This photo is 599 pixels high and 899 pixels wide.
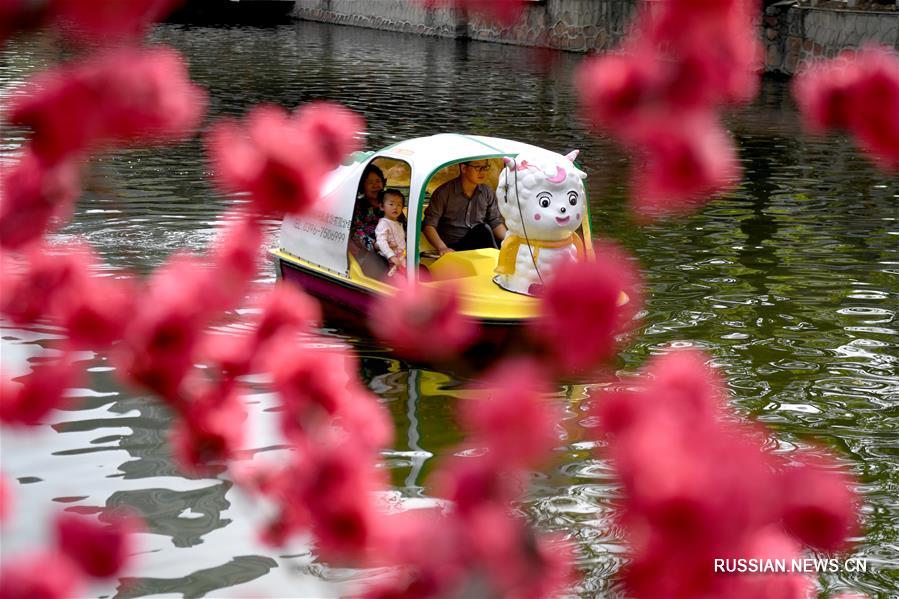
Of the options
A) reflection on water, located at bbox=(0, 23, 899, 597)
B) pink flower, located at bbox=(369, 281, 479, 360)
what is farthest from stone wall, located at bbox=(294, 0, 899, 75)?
pink flower, located at bbox=(369, 281, 479, 360)

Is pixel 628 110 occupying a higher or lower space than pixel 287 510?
higher

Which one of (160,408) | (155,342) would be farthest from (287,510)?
(160,408)

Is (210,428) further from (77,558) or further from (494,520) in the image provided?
(494,520)

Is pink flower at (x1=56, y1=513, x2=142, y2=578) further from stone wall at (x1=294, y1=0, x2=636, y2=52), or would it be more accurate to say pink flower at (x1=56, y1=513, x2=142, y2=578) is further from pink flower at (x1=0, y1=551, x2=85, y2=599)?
stone wall at (x1=294, y1=0, x2=636, y2=52)

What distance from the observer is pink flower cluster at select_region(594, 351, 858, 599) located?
154 centimetres

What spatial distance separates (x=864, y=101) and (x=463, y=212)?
25.7 feet

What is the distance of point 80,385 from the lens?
792cm

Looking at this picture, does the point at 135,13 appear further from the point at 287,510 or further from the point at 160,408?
the point at 160,408

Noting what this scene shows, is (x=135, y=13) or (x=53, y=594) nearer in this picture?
(x=135, y=13)

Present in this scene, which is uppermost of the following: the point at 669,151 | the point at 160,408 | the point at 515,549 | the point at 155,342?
the point at 669,151

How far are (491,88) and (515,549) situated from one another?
81.5 ft

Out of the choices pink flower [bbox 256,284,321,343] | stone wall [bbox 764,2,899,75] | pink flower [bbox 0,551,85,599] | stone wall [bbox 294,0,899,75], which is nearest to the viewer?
pink flower [bbox 0,551,85,599]

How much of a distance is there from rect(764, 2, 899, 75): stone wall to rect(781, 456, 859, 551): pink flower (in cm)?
2191

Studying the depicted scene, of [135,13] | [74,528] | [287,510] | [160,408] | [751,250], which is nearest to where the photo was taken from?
[135,13]
